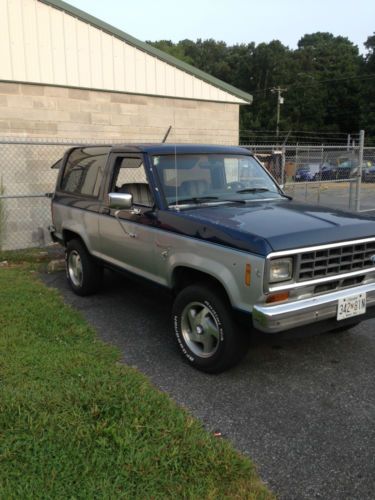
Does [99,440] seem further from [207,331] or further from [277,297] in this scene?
[277,297]

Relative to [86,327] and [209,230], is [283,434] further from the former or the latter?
[86,327]

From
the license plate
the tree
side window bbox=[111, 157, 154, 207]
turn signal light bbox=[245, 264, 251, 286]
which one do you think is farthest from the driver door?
the tree

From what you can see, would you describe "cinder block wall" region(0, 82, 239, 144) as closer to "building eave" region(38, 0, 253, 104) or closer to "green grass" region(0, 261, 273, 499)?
"building eave" region(38, 0, 253, 104)

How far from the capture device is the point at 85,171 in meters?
5.80

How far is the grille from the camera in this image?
137 inches

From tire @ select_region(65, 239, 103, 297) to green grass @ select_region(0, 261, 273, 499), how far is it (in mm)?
1893

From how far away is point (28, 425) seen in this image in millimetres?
2973

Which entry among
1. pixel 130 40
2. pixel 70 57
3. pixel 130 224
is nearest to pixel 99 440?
pixel 130 224

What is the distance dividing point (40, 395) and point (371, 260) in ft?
9.18

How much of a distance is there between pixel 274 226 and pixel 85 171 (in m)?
3.03

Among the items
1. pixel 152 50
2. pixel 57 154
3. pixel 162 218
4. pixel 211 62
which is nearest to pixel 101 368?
pixel 162 218

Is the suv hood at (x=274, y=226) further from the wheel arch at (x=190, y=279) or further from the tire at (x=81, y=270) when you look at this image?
the tire at (x=81, y=270)

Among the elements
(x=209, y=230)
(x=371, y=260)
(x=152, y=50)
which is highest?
(x=152, y=50)

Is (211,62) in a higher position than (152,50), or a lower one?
higher
